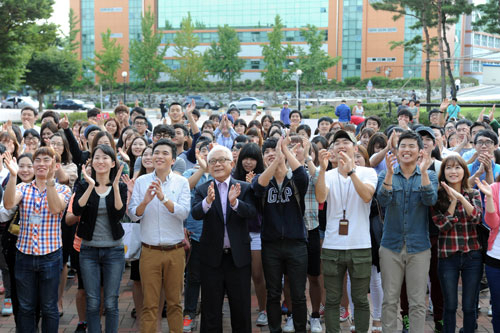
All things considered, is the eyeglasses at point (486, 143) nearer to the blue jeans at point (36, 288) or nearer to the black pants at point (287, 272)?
the black pants at point (287, 272)

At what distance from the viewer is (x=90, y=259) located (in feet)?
15.7

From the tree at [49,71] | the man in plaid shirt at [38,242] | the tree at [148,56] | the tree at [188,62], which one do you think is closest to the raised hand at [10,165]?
the man in plaid shirt at [38,242]

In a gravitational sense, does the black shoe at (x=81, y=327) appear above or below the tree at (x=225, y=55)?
below

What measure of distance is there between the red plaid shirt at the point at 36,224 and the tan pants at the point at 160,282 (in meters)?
0.83

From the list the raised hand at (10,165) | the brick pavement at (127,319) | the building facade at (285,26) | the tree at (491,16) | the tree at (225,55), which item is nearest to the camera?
the raised hand at (10,165)

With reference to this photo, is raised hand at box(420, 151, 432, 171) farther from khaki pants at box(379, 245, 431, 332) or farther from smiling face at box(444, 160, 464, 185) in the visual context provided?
khaki pants at box(379, 245, 431, 332)

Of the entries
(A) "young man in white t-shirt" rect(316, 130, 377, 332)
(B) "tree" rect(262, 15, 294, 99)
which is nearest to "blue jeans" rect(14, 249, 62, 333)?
(A) "young man in white t-shirt" rect(316, 130, 377, 332)

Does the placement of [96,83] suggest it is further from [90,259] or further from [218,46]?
[90,259]

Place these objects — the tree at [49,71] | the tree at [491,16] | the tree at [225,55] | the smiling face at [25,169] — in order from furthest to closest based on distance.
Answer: the tree at [225,55] < the tree at [49,71] < the tree at [491,16] < the smiling face at [25,169]

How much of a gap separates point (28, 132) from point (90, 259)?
3050mm

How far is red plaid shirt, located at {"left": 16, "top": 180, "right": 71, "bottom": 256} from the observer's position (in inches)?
187

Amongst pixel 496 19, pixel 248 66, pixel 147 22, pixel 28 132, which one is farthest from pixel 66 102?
pixel 28 132

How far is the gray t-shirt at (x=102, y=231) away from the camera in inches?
188

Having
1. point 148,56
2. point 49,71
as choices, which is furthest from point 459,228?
point 148,56
